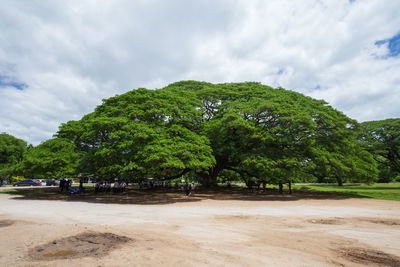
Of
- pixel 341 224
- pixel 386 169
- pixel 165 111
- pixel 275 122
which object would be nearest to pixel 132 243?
pixel 341 224

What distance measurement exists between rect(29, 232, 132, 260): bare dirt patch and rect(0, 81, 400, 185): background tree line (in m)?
8.89

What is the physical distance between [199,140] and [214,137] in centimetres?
376

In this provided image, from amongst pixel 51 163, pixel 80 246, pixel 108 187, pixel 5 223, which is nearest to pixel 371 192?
pixel 108 187

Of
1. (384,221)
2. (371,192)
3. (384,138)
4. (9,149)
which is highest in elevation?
(384,138)

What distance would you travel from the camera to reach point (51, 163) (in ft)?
62.8

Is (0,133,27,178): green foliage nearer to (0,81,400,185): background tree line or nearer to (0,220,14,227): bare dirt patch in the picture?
(0,81,400,185): background tree line

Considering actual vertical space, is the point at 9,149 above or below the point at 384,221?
above

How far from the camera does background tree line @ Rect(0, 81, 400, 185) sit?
708 inches

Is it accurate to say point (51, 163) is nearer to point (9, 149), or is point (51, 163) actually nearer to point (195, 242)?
point (195, 242)

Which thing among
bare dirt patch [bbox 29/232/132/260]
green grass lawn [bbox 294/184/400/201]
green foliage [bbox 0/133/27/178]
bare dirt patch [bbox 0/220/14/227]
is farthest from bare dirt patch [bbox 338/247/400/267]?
green foliage [bbox 0/133/27/178]

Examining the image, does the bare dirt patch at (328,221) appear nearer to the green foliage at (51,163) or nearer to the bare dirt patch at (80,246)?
the bare dirt patch at (80,246)

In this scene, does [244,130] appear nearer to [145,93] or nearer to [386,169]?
[145,93]

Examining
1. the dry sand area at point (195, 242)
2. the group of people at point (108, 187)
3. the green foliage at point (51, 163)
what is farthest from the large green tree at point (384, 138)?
the green foliage at point (51, 163)

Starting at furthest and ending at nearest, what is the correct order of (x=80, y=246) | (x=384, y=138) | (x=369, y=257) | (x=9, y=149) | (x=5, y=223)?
1. (x=9, y=149)
2. (x=384, y=138)
3. (x=5, y=223)
4. (x=80, y=246)
5. (x=369, y=257)
